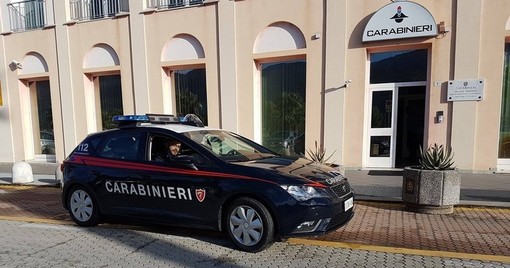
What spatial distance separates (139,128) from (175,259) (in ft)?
6.87

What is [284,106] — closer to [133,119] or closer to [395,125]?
[395,125]

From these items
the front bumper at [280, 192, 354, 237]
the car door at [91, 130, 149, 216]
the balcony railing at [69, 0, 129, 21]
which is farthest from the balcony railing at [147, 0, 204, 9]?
the front bumper at [280, 192, 354, 237]

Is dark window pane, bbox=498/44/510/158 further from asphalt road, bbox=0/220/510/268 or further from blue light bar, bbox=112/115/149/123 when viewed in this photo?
blue light bar, bbox=112/115/149/123

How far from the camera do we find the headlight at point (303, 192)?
12.6 feet

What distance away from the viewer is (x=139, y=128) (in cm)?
499

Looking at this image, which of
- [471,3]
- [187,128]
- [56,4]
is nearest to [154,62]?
[56,4]

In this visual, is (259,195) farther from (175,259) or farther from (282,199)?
(175,259)

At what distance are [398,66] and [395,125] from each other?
167cm

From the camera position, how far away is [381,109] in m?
9.52

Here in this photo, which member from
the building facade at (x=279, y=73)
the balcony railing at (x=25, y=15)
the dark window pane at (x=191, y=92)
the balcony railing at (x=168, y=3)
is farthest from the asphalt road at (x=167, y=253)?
the balcony railing at (x=25, y=15)

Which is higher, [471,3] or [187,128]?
[471,3]

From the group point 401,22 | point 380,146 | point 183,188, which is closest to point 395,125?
point 380,146

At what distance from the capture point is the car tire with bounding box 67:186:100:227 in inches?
203

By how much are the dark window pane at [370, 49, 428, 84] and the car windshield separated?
578 cm
